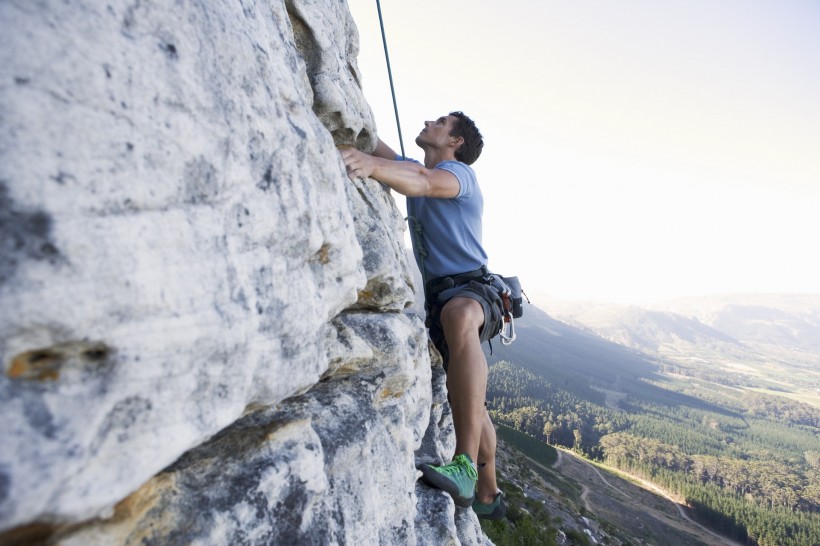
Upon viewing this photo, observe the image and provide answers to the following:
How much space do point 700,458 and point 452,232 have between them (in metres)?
172

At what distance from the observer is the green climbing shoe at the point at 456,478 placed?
5445mm

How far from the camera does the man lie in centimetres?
546

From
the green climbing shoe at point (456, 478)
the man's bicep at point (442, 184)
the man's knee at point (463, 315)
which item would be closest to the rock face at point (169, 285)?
the green climbing shoe at point (456, 478)

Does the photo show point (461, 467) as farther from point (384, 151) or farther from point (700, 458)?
point (700, 458)

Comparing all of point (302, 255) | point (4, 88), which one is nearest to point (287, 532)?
point (302, 255)

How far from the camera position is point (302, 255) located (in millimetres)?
3545

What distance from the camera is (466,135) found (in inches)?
265

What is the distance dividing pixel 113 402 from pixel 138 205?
37.5 inches

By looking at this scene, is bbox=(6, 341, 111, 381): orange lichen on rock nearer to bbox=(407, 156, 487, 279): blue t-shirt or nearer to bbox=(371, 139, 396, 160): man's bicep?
bbox=(407, 156, 487, 279): blue t-shirt

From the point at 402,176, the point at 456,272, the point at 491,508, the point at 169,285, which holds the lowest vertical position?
the point at 491,508

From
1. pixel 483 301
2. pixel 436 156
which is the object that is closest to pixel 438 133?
pixel 436 156

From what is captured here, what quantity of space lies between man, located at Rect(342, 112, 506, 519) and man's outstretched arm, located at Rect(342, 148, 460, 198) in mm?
11

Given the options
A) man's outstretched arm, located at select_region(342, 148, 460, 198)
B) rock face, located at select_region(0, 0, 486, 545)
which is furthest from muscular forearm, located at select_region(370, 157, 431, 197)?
rock face, located at select_region(0, 0, 486, 545)

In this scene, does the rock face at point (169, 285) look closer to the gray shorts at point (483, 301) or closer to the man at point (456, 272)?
the man at point (456, 272)
